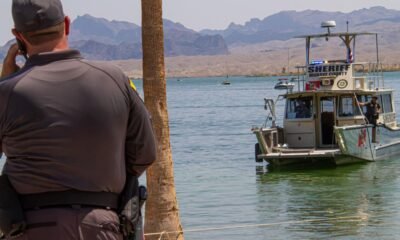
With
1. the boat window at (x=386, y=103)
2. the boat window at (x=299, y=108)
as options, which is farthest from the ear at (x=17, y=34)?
the boat window at (x=386, y=103)

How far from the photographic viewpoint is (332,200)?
2058 centimetres

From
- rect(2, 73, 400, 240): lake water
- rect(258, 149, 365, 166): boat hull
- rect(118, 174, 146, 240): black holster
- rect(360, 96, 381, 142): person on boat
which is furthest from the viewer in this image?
rect(360, 96, 381, 142): person on boat

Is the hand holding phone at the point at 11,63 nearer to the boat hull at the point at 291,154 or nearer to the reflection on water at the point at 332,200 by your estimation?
the reflection on water at the point at 332,200

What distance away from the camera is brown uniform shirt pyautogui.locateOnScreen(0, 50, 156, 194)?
3.88 meters

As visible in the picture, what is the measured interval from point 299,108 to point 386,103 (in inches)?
120

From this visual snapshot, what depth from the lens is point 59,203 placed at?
3.88 meters

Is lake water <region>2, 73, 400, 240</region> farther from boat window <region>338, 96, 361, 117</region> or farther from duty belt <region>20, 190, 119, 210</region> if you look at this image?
duty belt <region>20, 190, 119, 210</region>

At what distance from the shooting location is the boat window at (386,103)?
2798 centimetres

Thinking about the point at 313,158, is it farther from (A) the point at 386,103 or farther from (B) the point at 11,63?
(B) the point at 11,63

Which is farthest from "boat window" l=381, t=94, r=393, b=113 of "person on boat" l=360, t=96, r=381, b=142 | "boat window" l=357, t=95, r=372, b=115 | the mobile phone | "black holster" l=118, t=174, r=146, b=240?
the mobile phone

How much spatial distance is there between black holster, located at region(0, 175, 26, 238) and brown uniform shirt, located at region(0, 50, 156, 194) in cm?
3

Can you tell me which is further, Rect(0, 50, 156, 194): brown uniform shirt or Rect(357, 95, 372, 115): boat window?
Rect(357, 95, 372, 115): boat window

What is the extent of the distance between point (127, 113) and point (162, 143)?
19.1 feet

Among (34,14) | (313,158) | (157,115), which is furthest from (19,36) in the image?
(313,158)
